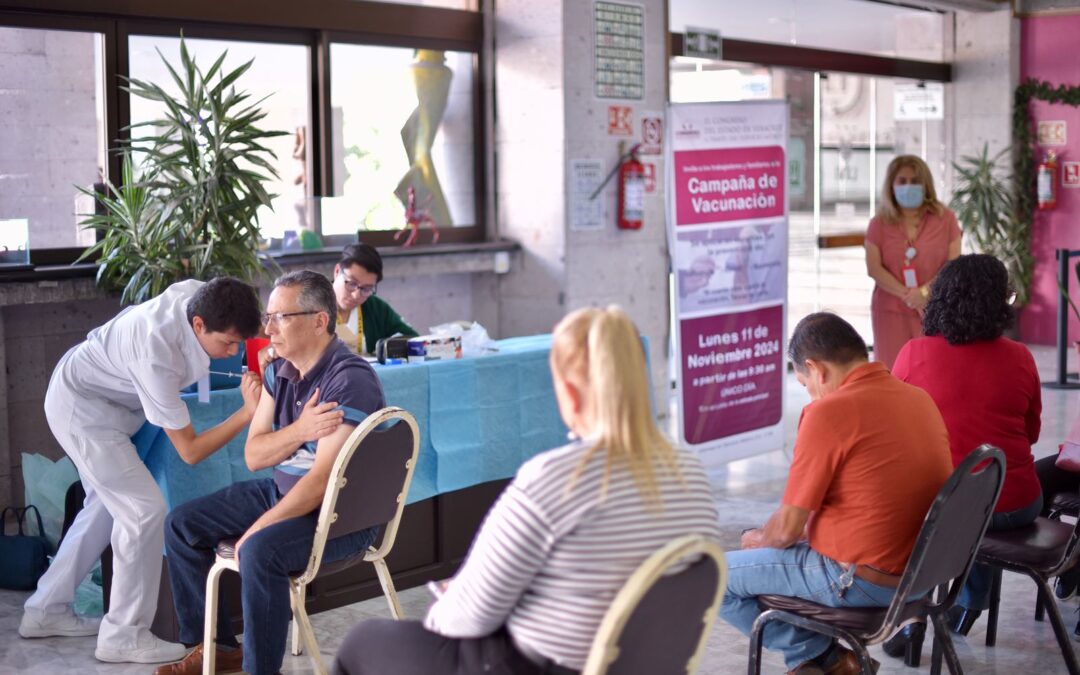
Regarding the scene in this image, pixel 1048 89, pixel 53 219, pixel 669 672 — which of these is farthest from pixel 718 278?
pixel 1048 89

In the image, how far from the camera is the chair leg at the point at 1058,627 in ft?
11.4

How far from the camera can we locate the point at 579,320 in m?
2.12

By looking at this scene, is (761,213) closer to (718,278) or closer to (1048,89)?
(718,278)

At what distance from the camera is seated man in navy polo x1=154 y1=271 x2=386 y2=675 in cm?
321

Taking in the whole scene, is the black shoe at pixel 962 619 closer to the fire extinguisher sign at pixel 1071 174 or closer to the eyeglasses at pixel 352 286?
the eyeglasses at pixel 352 286

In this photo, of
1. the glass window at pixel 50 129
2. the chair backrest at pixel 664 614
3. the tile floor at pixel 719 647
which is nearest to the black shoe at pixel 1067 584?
the tile floor at pixel 719 647

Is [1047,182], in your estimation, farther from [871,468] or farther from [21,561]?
[21,561]

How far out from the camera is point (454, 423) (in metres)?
4.48

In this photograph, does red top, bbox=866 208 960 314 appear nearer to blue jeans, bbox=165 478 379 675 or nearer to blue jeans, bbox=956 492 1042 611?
blue jeans, bbox=956 492 1042 611

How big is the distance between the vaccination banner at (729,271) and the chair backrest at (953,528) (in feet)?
9.11

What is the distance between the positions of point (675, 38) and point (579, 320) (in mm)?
6102

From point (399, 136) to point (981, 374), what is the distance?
4.21m

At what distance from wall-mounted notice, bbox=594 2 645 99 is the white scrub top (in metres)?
3.68

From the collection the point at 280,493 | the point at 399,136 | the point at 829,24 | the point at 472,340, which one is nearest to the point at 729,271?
the point at 472,340
